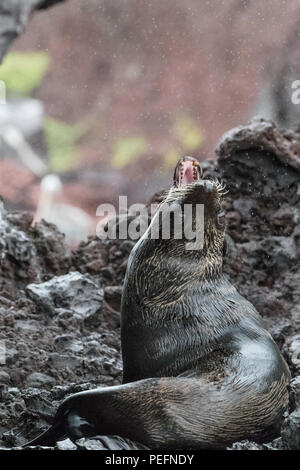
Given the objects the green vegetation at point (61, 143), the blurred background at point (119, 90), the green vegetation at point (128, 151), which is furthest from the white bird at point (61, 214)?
the green vegetation at point (128, 151)

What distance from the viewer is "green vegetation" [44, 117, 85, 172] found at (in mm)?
16562

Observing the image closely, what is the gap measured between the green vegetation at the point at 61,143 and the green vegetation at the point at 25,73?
65cm

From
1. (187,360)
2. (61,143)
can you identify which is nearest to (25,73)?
(61,143)

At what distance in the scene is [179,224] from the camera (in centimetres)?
491

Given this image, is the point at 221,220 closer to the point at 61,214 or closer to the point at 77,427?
the point at 77,427

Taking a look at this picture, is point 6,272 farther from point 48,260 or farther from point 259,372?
point 259,372

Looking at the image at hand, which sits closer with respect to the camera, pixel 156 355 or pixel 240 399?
pixel 240 399

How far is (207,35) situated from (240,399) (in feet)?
42.3

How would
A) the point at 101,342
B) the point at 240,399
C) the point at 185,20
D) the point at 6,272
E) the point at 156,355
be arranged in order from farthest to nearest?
the point at 185,20 < the point at 6,272 < the point at 101,342 < the point at 156,355 < the point at 240,399

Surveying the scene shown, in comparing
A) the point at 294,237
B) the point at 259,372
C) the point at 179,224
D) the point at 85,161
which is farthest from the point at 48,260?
the point at 85,161

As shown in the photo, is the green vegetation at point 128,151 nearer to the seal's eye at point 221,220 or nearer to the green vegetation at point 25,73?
the green vegetation at point 25,73

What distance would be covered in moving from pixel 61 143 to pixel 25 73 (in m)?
1.23

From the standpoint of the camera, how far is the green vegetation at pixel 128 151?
53.6 ft

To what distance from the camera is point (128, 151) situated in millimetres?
16422
